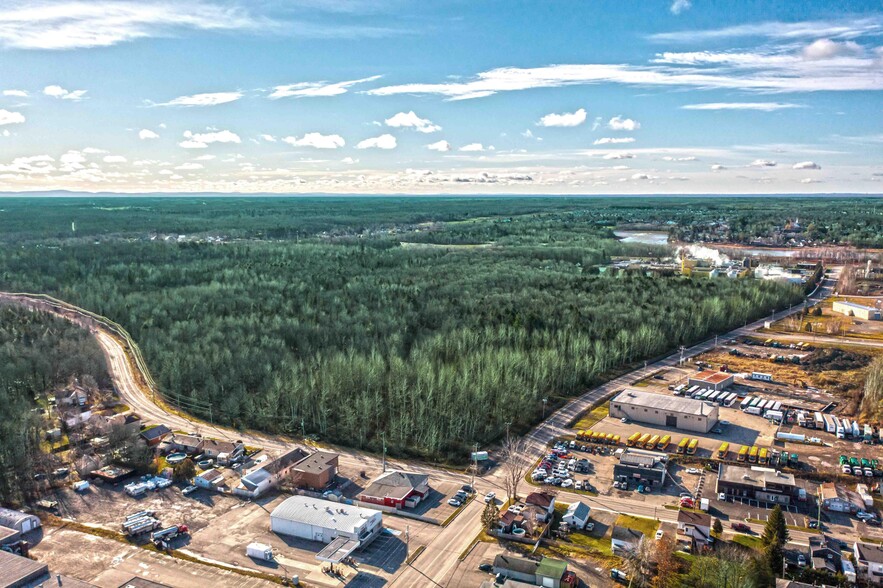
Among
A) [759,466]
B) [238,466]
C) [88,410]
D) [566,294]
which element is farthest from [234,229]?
[759,466]

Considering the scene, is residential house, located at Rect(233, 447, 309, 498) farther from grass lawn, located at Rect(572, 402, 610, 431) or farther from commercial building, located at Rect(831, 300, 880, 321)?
commercial building, located at Rect(831, 300, 880, 321)

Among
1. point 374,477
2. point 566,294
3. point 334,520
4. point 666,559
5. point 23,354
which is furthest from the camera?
point 566,294

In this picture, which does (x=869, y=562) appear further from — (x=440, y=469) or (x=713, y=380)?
(x=713, y=380)

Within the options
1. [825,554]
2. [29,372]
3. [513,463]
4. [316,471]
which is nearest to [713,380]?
[513,463]

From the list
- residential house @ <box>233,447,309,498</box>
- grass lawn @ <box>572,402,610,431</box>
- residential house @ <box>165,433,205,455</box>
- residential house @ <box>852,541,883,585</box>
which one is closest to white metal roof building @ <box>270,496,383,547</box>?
residential house @ <box>233,447,309,498</box>

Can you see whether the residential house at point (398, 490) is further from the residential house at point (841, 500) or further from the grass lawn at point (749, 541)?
the residential house at point (841, 500)

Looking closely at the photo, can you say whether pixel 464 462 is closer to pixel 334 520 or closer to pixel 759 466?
pixel 334 520

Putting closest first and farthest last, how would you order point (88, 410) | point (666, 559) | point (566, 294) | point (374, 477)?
1. point (666, 559)
2. point (374, 477)
3. point (88, 410)
4. point (566, 294)
